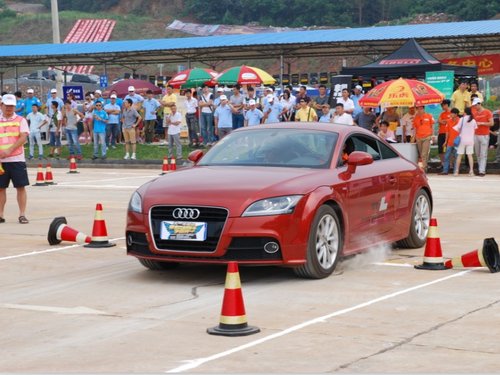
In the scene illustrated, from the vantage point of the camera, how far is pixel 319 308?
8.80 meters

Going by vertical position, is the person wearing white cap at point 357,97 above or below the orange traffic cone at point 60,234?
above

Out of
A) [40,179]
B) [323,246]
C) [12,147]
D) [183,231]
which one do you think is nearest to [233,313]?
[183,231]

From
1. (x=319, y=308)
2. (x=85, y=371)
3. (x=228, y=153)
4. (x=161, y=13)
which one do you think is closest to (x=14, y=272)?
(x=228, y=153)

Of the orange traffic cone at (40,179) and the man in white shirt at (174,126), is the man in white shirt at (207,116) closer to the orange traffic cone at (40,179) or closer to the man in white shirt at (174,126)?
the man in white shirt at (174,126)

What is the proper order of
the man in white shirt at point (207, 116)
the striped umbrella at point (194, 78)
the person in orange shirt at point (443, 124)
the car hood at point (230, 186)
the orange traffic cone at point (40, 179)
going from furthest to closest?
1. the striped umbrella at point (194, 78)
2. the man in white shirt at point (207, 116)
3. the person in orange shirt at point (443, 124)
4. the orange traffic cone at point (40, 179)
5. the car hood at point (230, 186)

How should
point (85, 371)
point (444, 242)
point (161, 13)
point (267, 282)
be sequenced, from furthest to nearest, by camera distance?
point (161, 13) → point (444, 242) → point (267, 282) → point (85, 371)

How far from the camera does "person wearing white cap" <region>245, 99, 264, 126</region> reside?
2994 cm

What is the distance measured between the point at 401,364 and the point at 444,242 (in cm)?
664

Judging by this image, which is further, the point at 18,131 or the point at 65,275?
the point at 18,131

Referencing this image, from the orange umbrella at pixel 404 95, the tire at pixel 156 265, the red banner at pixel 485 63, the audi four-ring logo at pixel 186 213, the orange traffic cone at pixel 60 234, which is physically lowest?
the tire at pixel 156 265

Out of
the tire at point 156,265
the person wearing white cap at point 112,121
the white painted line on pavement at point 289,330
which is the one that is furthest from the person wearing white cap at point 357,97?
the white painted line on pavement at point 289,330

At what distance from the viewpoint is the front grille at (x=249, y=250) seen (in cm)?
981

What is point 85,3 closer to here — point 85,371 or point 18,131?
point 18,131

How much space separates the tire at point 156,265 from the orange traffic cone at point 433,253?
99.8 inches
